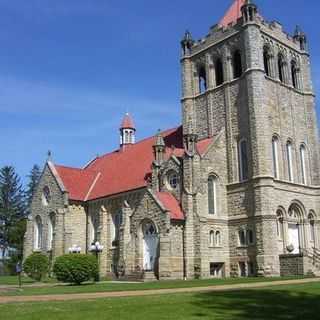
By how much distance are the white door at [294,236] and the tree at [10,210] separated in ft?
158

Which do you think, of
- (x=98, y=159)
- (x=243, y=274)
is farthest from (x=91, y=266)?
(x=98, y=159)

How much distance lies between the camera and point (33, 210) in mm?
52906

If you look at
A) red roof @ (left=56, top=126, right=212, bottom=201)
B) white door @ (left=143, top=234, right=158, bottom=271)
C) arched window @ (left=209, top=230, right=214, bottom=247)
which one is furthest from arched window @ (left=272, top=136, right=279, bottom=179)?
white door @ (left=143, top=234, right=158, bottom=271)

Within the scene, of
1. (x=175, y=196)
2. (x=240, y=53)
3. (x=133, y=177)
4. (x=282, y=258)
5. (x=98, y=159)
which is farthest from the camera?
(x=98, y=159)

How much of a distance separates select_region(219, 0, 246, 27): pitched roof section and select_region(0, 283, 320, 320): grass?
3096cm

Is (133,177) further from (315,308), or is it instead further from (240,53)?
(315,308)

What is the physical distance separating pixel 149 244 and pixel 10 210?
176 feet

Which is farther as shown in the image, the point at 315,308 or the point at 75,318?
the point at 315,308

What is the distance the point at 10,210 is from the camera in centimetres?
8550

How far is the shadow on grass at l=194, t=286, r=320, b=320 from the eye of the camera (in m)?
13.8

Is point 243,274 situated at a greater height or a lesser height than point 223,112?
lesser

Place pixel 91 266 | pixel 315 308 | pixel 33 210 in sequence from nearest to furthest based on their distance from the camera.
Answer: pixel 315 308
pixel 91 266
pixel 33 210

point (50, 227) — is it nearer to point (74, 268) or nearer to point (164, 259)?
point (164, 259)

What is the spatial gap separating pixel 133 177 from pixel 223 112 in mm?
10124
